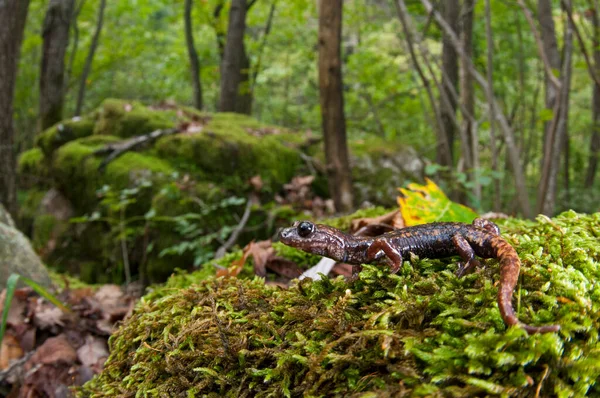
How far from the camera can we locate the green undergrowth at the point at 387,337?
1.27 m

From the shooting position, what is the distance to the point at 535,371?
127 cm

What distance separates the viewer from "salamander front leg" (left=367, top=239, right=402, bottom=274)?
200 cm

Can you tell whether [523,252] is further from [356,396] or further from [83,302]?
[83,302]

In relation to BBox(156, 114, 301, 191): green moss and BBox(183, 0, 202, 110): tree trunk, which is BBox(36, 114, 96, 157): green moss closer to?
BBox(156, 114, 301, 191): green moss

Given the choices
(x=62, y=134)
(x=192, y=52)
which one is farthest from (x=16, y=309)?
(x=192, y=52)

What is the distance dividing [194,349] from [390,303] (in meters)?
0.85

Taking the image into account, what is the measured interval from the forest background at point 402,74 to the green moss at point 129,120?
1.97m

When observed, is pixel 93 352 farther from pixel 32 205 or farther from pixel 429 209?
pixel 32 205

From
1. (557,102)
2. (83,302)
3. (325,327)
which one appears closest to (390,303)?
(325,327)

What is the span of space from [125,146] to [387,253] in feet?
25.7

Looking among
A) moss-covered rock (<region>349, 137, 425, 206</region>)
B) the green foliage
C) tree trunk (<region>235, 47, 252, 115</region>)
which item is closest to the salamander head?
the green foliage

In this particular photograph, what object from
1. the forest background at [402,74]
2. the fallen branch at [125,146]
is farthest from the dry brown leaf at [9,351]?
the fallen branch at [125,146]

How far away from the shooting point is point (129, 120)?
9492mm

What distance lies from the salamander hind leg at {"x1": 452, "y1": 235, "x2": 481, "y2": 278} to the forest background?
3.96 m
